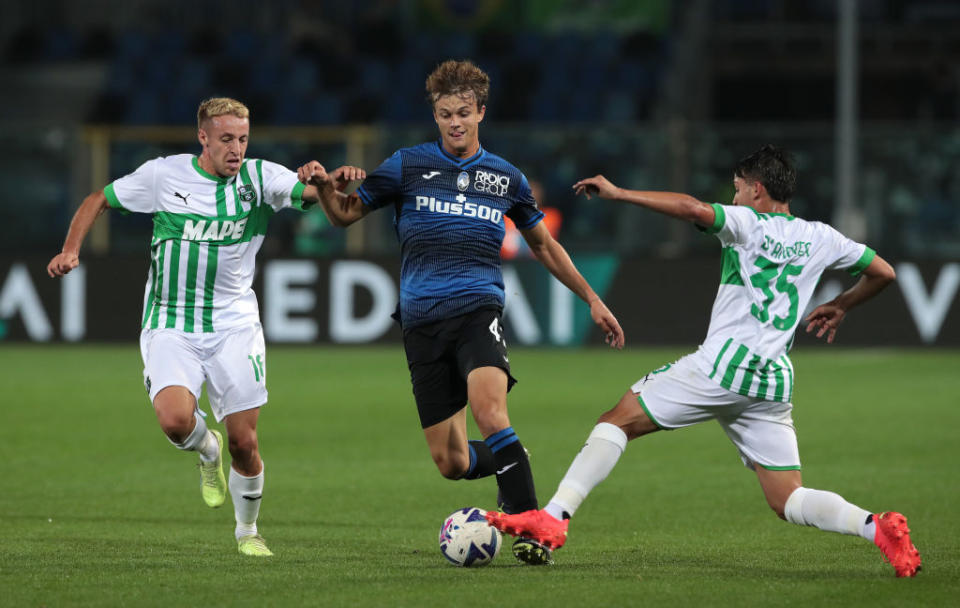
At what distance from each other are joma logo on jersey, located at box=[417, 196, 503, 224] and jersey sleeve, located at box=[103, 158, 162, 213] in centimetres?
136

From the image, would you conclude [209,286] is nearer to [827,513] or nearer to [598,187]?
[598,187]

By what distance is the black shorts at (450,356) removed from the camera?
6531 mm

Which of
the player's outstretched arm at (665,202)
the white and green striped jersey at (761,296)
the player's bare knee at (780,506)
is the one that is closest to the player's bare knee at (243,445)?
the player's outstretched arm at (665,202)

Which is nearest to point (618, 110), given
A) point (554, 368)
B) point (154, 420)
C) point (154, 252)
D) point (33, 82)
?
point (554, 368)

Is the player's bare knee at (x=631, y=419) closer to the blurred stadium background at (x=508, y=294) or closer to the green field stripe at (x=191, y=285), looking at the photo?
the blurred stadium background at (x=508, y=294)

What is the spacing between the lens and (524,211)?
272 inches

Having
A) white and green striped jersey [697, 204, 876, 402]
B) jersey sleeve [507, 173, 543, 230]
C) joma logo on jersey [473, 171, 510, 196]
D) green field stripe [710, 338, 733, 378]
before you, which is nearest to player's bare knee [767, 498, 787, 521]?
white and green striped jersey [697, 204, 876, 402]

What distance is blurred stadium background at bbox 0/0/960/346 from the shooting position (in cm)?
1827

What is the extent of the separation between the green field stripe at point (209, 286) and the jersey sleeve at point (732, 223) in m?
2.37

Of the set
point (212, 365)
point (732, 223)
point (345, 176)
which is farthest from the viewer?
point (212, 365)

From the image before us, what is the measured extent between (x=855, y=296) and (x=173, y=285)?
314 cm

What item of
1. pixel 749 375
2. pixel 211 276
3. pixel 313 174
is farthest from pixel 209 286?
pixel 749 375

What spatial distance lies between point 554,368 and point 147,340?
9.68 metres

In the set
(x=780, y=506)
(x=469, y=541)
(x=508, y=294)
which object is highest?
(x=780, y=506)
